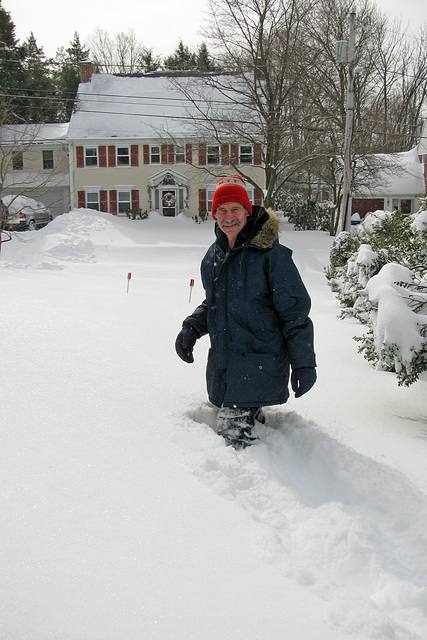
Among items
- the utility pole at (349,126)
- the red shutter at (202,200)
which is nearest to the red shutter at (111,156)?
the red shutter at (202,200)

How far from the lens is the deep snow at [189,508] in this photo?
1.85m

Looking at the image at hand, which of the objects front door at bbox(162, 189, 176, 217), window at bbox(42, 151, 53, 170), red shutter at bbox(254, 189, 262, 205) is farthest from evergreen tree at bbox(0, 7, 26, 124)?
red shutter at bbox(254, 189, 262, 205)

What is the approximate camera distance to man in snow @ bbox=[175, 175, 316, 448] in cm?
323

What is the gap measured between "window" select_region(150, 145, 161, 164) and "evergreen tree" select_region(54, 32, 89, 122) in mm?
15197

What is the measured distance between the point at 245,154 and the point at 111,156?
8.26 m

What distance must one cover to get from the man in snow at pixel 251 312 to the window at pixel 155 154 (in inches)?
1286

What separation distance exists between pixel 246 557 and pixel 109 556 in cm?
52

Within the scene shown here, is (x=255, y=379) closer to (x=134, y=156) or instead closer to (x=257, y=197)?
(x=257, y=197)

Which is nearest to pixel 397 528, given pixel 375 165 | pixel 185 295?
pixel 185 295

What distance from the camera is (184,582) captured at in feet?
6.44

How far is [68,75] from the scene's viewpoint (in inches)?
1966

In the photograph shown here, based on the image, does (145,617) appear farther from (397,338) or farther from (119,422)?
(397,338)

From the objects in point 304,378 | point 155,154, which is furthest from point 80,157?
point 304,378

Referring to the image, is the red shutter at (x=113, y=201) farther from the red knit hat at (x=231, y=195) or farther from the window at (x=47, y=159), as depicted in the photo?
the red knit hat at (x=231, y=195)
